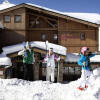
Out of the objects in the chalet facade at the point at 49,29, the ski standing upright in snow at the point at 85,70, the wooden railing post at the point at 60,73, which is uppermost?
the chalet facade at the point at 49,29

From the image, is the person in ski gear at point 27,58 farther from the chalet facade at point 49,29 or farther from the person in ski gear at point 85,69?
the chalet facade at point 49,29

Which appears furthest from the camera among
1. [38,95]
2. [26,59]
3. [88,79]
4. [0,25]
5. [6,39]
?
[6,39]

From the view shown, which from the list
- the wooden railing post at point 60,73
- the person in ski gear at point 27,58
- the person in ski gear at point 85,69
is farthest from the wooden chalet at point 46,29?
the person in ski gear at point 85,69

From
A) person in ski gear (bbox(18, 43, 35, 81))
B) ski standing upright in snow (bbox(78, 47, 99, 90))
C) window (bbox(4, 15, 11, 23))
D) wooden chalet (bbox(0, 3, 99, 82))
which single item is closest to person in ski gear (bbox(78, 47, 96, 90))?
ski standing upright in snow (bbox(78, 47, 99, 90))

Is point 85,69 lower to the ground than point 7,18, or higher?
lower

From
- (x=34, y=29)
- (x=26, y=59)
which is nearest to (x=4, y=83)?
(x=26, y=59)

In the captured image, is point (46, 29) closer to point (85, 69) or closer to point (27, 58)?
point (27, 58)

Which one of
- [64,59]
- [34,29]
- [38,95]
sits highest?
[34,29]

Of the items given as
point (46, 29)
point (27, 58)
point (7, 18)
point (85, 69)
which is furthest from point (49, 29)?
point (85, 69)

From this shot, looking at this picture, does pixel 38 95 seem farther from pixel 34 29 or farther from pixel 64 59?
pixel 34 29

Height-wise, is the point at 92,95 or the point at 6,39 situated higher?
the point at 6,39

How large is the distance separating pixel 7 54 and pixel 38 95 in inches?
291

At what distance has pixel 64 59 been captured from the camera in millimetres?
13430

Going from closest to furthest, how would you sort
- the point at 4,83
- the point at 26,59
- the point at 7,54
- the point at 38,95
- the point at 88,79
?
the point at 38,95 → the point at 88,79 → the point at 4,83 → the point at 26,59 → the point at 7,54
